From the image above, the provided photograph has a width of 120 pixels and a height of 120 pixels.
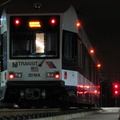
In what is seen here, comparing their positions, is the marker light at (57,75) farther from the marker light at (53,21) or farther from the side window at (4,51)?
the side window at (4,51)

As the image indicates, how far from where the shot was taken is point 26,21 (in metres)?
16.2

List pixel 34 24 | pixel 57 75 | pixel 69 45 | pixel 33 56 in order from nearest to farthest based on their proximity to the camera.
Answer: pixel 57 75 < pixel 33 56 < pixel 34 24 < pixel 69 45

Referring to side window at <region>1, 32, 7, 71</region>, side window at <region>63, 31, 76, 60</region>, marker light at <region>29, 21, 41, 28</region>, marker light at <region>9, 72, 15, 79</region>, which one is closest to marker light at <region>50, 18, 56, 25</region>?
marker light at <region>29, 21, 41, 28</region>

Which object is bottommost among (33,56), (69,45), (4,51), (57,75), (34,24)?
(57,75)

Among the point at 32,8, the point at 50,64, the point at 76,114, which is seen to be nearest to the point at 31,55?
the point at 50,64

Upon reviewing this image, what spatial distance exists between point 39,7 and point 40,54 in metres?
1.73

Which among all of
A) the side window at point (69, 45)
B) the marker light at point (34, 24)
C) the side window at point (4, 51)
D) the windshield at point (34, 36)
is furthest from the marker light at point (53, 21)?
the side window at point (4, 51)

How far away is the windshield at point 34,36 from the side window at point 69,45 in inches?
14.6

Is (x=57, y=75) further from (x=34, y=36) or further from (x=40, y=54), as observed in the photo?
(x=34, y=36)

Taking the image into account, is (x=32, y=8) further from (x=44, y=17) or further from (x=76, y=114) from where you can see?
Result: (x=76, y=114)

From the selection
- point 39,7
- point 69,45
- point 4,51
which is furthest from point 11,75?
point 39,7

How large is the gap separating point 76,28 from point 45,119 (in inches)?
185

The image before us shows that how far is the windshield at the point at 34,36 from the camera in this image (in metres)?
15.9

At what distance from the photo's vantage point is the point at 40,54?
1588 centimetres
